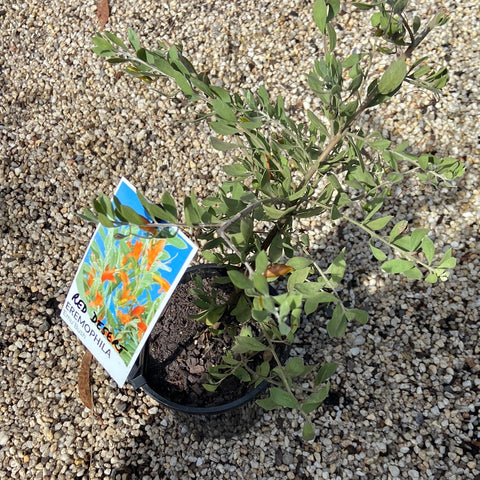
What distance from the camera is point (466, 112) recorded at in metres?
2.15

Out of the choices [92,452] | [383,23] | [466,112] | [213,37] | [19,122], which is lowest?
[92,452]

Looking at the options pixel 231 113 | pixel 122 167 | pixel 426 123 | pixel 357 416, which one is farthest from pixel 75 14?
pixel 357 416

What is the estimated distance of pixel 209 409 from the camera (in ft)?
4.79

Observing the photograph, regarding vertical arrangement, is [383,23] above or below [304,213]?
above

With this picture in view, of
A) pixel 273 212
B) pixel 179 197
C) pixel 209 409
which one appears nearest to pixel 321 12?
pixel 273 212

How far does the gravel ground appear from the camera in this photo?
168 cm

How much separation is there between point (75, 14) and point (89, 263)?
6.13 feet

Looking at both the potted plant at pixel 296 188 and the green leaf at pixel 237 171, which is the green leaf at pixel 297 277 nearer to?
the potted plant at pixel 296 188

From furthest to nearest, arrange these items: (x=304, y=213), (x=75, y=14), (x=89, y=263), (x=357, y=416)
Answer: (x=75, y=14) → (x=357, y=416) → (x=89, y=263) → (x=304, y=213)

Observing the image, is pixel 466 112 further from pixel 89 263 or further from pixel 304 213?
pixel 89 263

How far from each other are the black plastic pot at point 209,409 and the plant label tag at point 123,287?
0.54 ft

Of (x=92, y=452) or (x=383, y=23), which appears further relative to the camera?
(x=92, y=452)

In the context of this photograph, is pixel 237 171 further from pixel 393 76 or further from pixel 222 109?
pixel 393 76

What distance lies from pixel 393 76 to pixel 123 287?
0.80m
